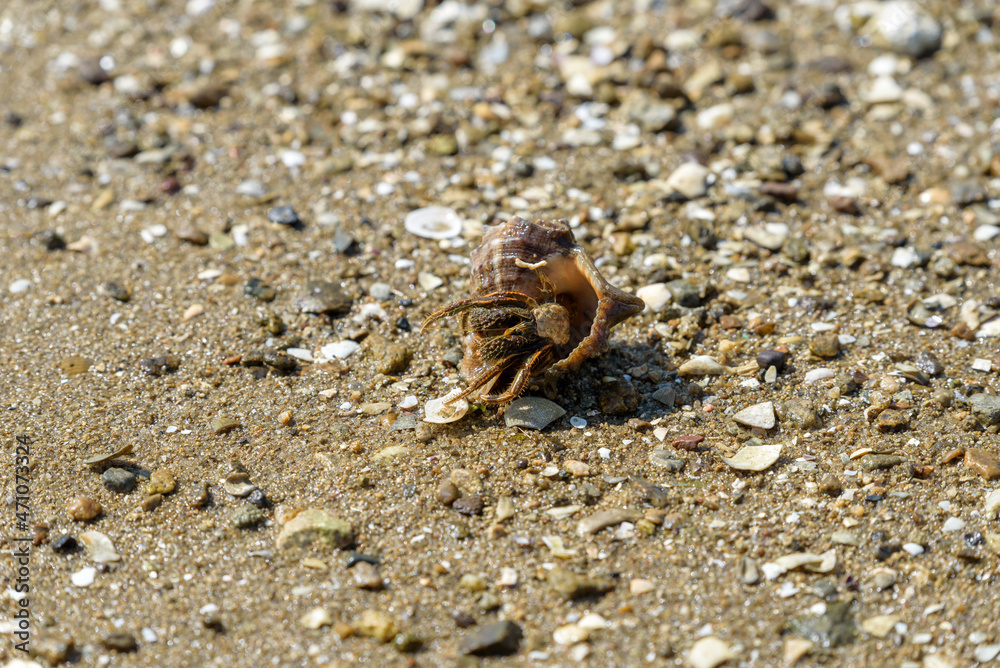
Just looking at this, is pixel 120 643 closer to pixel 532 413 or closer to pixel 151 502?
pixel 151 502

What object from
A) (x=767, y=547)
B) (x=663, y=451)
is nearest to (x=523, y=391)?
(x=663, y=451)

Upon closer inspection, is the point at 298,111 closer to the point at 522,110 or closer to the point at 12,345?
the point at 522,110

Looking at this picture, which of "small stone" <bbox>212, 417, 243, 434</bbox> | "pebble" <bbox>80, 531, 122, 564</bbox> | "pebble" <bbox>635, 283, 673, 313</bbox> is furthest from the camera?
"pebble" <bbox>635, 283, 673, 313</bbox>

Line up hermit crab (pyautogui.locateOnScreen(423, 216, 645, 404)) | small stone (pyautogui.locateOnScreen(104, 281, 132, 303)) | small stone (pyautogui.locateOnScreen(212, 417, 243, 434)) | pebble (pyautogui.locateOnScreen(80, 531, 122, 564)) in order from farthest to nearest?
small stone (pyautogui.locateOnScreen(104, 281, 132, 303)), small stone (pyautogui.locateOnScreen(212, 417, 243, 434)), hermit crab (pyautogui.locateOnScreen(423, 216, 645, 404)), pebble (pyautogui.locateOnScreen(80, 531, 122, 564))

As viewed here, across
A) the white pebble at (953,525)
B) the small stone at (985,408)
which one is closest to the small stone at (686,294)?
the small stone at (985,408)

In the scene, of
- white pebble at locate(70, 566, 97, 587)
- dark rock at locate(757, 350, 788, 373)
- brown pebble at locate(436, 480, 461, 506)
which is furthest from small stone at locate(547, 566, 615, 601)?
white pebble at locate(70, 566, 97, 587)

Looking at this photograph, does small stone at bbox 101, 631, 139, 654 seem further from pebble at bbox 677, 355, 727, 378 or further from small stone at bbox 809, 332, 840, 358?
small stone at bbox 809, 332, 840, 358

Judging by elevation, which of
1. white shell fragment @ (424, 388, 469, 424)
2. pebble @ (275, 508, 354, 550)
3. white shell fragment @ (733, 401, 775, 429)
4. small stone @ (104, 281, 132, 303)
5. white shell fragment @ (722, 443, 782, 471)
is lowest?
white shell fragment @ (722, 443, 782, 471)
